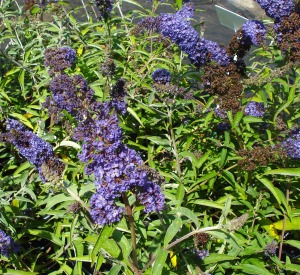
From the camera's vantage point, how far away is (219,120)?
3.58 metres

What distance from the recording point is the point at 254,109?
3754mm

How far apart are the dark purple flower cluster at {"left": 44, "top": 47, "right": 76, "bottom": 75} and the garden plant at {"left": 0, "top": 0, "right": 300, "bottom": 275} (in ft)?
0.05

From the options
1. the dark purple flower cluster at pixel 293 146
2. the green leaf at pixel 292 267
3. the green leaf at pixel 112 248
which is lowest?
the green leaf at pixel 292 267

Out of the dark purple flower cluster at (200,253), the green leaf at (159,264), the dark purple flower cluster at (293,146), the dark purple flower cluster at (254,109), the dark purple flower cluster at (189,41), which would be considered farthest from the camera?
the dark purple flower cluster at (254,109)

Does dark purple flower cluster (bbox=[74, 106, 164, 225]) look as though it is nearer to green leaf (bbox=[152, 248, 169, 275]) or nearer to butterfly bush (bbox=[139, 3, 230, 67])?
green leaf (bbox=[152, 248, 169, 275])

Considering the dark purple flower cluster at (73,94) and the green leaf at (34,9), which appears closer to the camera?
the dark purple flower cluster at (73,94)

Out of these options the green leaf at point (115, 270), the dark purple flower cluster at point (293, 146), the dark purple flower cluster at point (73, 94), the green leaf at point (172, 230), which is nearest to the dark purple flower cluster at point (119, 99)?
the dark purple flower cluster at point (73, 94)

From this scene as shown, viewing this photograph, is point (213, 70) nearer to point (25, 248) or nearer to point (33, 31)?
point (25, 248)

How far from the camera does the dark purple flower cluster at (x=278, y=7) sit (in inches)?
136

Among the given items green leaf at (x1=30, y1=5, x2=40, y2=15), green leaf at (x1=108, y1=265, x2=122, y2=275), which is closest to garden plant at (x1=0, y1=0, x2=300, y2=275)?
green leaf at (x1=108, y1=265, x2=122, y2=275)

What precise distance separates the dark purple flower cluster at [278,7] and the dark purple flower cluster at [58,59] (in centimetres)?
143

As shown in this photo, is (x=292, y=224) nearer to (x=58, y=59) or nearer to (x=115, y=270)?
(x=115, y=270)

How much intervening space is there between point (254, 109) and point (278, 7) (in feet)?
2.51

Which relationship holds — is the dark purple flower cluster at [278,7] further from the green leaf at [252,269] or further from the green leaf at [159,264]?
the green leaf at [159,264]
